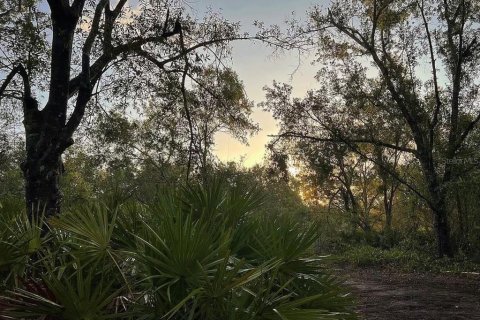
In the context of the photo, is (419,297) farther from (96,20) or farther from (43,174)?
(96,20)

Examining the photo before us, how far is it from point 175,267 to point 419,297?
9.60 m

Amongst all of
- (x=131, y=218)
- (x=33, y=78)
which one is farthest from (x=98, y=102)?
(x=131, y=218)

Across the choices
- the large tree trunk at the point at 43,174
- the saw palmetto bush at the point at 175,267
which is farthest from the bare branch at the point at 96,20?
the saw palmetto bush at the point at 175,267

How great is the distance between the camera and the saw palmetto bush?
2.84 meters

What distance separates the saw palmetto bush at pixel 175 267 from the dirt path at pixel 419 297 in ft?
11.1

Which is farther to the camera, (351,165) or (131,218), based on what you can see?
(351,165)

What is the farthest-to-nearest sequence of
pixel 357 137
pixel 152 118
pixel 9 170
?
pixel 9 170, pixel 357 137, pixel 152 118

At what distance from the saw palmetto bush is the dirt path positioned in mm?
3374

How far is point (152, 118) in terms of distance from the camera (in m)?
13.9

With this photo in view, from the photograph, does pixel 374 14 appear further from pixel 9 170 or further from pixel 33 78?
pixel 9 170

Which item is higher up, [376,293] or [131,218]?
[131,218]

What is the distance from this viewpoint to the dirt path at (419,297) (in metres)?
9.07

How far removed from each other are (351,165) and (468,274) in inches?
688

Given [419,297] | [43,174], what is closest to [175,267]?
[43,174]
